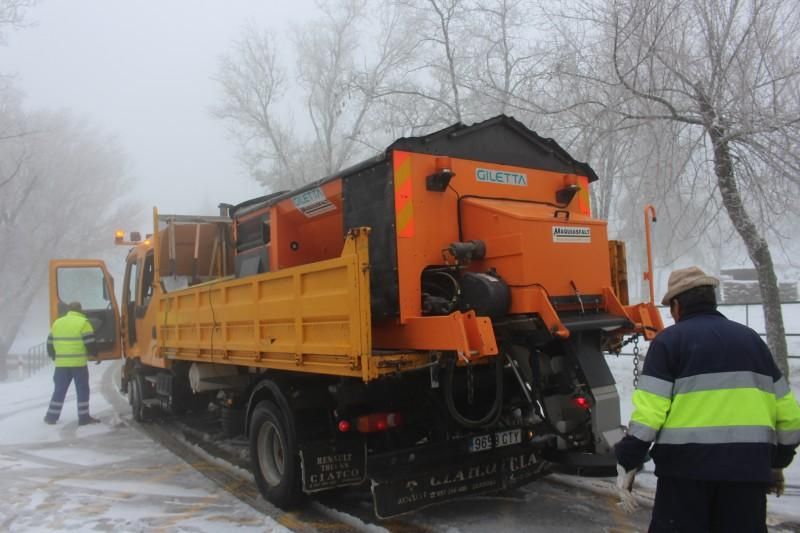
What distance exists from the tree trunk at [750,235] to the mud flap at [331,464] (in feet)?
18.4

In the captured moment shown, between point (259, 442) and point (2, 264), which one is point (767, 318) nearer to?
point (259, 442)

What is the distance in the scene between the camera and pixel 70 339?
30.3 ft

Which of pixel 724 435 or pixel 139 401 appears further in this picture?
pixel 139 401

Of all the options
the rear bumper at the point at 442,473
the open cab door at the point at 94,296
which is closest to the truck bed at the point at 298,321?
the rear bumper at the point at 442,473

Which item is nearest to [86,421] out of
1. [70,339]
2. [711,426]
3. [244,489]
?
[70,339]

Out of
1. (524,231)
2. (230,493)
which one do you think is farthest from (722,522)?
(230,493)

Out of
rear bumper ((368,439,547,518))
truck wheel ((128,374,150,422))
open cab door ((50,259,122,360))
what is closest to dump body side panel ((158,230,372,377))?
rear bumper ((368,439,547,518))

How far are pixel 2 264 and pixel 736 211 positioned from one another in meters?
29.5

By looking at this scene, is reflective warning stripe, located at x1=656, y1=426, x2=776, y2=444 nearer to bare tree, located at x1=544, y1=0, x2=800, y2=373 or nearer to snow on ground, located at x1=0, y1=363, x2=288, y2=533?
snow on ground, located at x1=0, y1=363, x2=288, y2=533

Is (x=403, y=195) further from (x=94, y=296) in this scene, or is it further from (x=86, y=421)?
(x=94, y=296)

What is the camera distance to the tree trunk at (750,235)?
24.9 ft

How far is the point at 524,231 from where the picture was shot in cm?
412

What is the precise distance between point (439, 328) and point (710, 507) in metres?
1.74

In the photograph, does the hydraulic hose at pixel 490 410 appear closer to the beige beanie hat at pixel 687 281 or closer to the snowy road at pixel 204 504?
the snowy road at pixel 204 504
